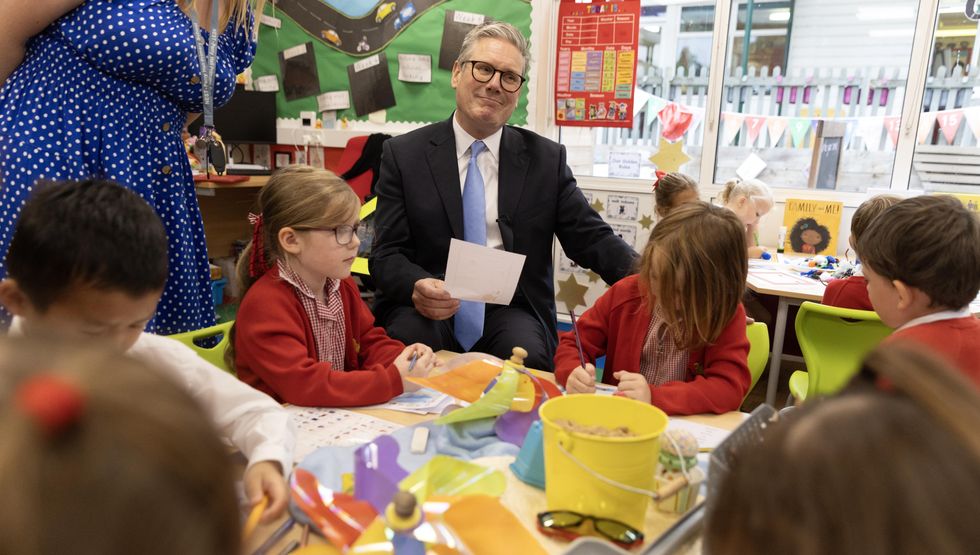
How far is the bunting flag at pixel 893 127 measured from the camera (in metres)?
3.85

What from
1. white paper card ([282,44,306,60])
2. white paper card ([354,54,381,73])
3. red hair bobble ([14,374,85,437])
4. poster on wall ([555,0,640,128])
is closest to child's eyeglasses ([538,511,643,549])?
red hair bobble ([14,374,85,437])

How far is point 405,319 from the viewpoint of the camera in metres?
1.99

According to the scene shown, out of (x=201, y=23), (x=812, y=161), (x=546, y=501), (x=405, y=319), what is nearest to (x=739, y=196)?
(x=812, y=161)

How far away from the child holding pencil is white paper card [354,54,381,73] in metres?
3.53

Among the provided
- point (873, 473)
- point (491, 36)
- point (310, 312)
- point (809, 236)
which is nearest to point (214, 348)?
point (310, 312)

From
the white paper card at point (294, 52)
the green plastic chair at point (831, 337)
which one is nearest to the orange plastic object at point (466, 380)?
Result: the green plastic chair at point (831, 337)

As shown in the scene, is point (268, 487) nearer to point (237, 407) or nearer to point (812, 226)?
point (237, 407)

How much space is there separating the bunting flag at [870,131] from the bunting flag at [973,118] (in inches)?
16.4

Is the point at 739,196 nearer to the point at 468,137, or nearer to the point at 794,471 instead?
the point at 468,137

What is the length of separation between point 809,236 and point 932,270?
2.41 metres

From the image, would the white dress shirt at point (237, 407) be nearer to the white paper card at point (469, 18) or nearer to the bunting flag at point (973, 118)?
the white paper card at point (469, 18)

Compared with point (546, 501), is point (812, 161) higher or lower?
higher

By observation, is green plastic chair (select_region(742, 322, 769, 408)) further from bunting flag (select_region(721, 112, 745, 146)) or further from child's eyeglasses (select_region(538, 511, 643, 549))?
bunting flag (select_region(721, 112, 745, 146))

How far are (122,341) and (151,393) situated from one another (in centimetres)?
65
